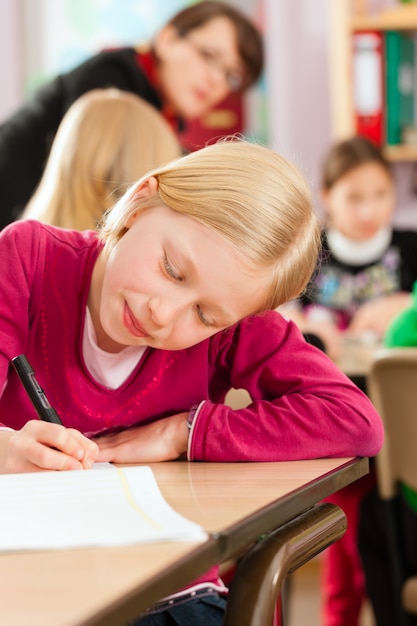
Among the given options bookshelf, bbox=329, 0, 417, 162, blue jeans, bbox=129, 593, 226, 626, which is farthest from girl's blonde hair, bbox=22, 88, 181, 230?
bookshelf, bbox=329, 0, 417, 162

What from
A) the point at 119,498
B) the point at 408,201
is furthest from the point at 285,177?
the point at 408,201

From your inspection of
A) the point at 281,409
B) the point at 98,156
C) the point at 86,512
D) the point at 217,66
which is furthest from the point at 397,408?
the point at 217,66

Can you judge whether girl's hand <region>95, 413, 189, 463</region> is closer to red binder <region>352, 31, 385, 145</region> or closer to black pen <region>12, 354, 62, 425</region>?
black pen <region>12, 354, 62, 425</region>

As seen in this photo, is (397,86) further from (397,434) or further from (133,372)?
(133,372)

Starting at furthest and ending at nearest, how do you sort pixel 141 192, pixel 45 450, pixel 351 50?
pixel 351 50 → pixel 141 192 → pixel 45 450

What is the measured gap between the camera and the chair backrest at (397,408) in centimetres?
164

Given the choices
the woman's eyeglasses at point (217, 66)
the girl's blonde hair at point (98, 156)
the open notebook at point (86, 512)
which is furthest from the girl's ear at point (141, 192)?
the woman's eyeglasses at point (217, 66)

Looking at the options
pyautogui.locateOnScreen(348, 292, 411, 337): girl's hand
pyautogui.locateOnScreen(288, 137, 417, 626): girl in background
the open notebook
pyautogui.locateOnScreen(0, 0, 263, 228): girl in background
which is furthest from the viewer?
pyautogui.locateOnScreen(288, 137, 417, 626): girl in background

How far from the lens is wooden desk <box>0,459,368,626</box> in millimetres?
550

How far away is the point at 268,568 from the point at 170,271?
0.35 m

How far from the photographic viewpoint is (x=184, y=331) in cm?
107

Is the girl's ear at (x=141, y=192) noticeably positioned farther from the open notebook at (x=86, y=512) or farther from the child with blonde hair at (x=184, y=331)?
the open notebook at (x=86, y=512)

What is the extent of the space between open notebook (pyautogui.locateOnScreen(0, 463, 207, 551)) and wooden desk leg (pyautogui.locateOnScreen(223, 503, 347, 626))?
0.09 m

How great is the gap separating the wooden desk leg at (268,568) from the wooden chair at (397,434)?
0.77 meters
